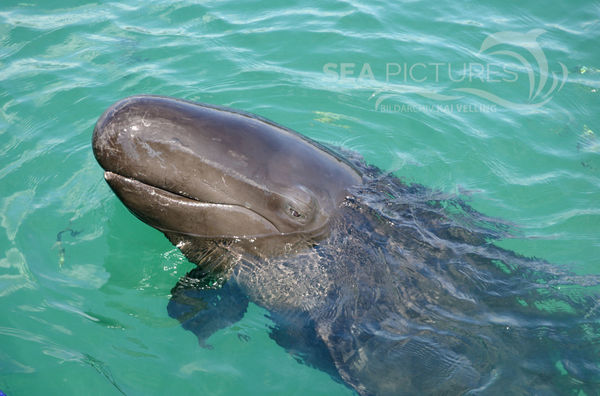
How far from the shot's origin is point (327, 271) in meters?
6.78

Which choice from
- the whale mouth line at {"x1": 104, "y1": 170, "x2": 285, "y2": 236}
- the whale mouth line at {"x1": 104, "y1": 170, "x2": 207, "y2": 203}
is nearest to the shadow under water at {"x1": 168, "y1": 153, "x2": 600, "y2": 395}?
the whale mouth line at {"x1": 104, "y1": 170, "x2": 285, "y2": 236}

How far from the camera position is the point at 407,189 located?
27.3 ft

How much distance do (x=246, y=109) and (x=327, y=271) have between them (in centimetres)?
540

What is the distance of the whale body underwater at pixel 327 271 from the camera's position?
6.29 metres

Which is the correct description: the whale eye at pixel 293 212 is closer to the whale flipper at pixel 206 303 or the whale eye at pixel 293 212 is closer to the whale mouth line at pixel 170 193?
the whale mouth line at pixel 170 193

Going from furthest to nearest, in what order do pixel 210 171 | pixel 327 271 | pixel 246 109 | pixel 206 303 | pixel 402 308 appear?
pixel 246 109, pixel 206 303, pixel 327 271, pixel 402 308, pixel 210 171

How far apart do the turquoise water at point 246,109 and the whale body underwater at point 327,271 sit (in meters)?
0.48

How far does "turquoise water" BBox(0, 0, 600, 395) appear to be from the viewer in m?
6.93

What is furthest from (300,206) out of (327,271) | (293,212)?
(327,271)

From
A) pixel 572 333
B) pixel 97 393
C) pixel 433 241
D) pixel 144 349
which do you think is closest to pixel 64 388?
pixel 97 393

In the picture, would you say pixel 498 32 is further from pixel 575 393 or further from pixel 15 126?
pixel 15 126

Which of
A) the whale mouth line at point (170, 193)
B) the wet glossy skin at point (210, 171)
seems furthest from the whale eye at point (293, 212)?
the whale mouth line at point (170, 193)

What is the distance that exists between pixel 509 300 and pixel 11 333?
6.33m

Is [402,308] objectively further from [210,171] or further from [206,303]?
[210,171]
